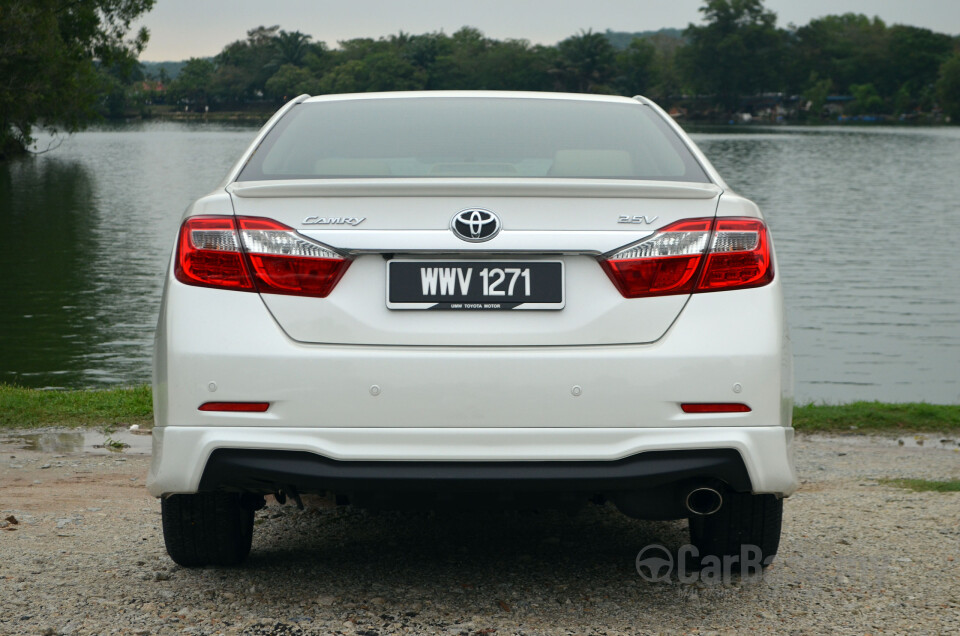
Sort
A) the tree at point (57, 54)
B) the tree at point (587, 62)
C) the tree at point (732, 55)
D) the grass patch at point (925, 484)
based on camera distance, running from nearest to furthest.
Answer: the grass patch at point (925, 484) < the tree at point (57, 54) < the tree at point (587, 62) < the tree at point (732, 55)

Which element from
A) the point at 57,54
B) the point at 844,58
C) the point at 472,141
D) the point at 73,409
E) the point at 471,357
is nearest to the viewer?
the point at 471,357

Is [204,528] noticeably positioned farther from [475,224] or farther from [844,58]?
[844,58]

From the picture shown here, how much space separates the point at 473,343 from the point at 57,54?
158 ft

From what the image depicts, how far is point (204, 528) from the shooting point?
12.3 feet

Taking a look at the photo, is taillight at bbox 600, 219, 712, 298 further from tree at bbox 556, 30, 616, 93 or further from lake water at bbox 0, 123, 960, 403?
tree at bbox 556, 30, 616, 93

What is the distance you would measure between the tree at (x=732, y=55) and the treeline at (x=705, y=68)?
165 mm

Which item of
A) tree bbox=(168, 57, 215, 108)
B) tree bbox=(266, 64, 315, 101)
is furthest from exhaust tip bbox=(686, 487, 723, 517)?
tree bbox=(168, 57, 215, 108)

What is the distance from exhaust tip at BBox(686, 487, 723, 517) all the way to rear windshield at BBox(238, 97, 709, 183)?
0.94 meters

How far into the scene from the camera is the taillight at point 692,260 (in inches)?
123

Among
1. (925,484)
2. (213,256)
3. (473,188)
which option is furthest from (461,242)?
(925,484)

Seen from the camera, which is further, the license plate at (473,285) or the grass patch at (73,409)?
the grass patch at (73,409)

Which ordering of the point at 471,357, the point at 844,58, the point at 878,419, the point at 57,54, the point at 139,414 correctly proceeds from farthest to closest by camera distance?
the point at 844,58, the point at 57,54, the point at 878,419, the point at 139,414, the point at 471,357

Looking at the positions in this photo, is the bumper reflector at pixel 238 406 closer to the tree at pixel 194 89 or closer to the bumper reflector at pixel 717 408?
the bumper reflector at pixel 717 408

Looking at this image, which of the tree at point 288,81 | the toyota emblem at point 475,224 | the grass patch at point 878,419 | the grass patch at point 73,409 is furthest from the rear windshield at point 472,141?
the tree at point 288,81
